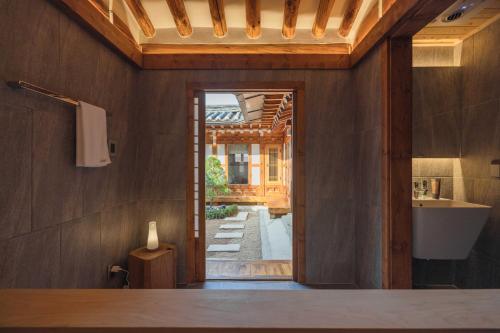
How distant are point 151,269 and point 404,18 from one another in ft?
9.08

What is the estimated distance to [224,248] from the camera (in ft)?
14.5

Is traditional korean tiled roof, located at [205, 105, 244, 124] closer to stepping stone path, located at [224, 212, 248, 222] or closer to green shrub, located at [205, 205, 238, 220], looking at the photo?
green shrub, located at [205, 205, 238, 220]

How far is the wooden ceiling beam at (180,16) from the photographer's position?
2361 mm

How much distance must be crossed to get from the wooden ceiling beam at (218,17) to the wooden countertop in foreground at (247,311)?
2.35m

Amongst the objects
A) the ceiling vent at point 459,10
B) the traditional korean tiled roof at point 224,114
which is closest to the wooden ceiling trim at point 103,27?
the ceiling vent at point 459,10

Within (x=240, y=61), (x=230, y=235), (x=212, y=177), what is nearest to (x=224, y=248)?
(x=230, y=235)

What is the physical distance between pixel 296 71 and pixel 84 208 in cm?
236

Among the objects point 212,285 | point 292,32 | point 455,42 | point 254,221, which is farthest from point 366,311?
point 254,221

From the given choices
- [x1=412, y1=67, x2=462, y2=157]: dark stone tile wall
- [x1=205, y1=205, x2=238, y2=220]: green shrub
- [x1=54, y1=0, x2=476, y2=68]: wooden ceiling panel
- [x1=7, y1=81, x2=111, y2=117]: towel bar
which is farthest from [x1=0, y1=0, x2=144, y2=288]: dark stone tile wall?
[x1=205, y1=205, x2=238, y2=220]: green shrub

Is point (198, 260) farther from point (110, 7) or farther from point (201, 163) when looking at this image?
point (110, 7)

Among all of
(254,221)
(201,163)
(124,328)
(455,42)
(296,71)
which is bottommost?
(254,221)

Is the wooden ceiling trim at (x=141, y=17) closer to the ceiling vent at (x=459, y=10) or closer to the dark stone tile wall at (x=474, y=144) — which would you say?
the ceiling vent at (x=459, y=10)

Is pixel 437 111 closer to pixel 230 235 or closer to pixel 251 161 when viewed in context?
pixel 230 235

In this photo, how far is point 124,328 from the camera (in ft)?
2.09
